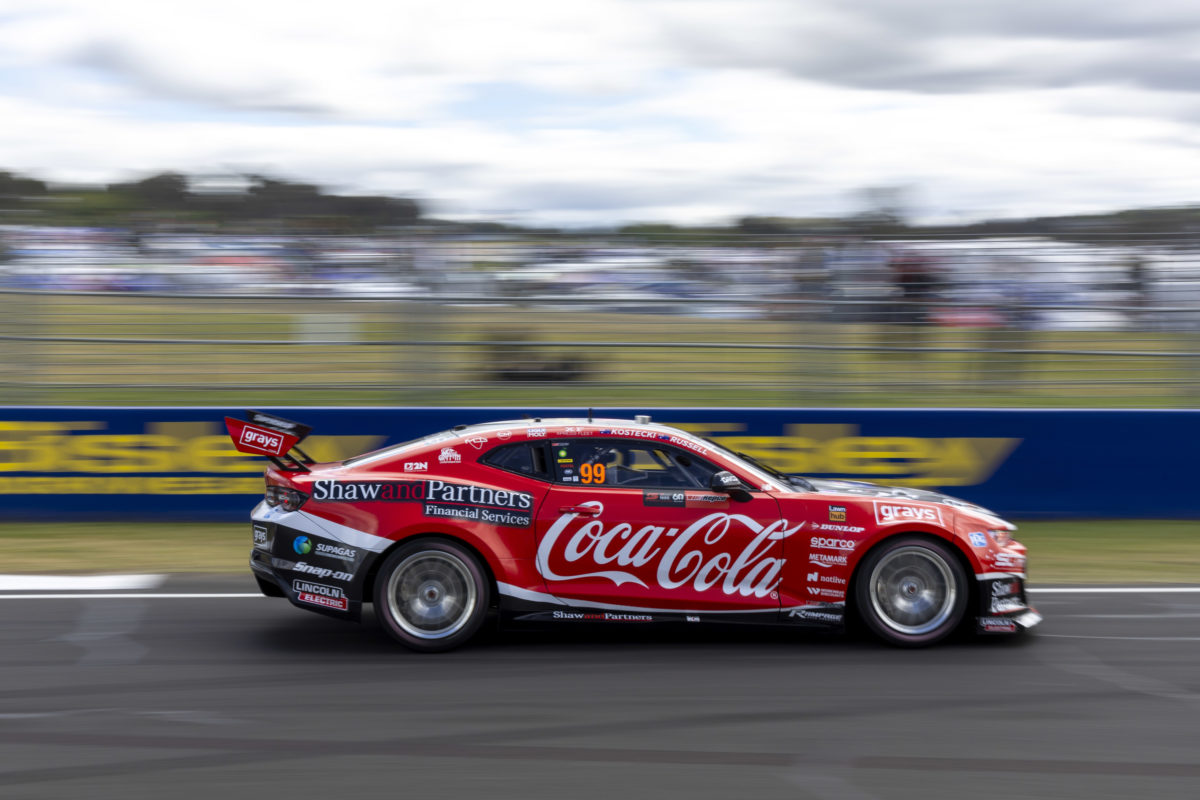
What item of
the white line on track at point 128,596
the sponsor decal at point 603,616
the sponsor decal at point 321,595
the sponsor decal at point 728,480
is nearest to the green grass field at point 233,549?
the white line on track at point 128,596

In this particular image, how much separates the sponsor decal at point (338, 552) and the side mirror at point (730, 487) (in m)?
1.94

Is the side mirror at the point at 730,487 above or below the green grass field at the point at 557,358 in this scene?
below

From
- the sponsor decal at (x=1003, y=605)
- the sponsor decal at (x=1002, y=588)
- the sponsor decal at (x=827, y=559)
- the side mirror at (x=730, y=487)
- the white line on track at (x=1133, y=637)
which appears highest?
the side mirror at (x=730, y=487)

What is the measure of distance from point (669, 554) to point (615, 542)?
0.29 meters

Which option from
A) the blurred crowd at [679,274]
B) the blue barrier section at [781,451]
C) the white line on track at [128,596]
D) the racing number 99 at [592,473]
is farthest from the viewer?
the blurred crowd at [679,274]

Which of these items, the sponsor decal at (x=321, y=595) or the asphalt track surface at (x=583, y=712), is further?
the sponsor decal at (x=321, y=595)

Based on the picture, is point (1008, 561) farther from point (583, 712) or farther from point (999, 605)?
point (583, 712)

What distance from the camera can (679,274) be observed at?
40.2ft

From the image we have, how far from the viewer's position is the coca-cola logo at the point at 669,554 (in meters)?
6.49

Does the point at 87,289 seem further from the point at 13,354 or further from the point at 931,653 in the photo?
the point at 931,653

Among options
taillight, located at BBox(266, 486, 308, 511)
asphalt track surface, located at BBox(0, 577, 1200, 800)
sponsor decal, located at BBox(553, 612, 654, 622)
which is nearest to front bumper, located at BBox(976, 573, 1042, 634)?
asphalt track surface, located at BBox(0, 577, 1200, 800)

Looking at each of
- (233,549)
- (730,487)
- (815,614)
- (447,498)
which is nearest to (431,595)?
(447,498)

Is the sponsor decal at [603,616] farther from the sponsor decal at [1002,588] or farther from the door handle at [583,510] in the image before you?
the sponsor decal at [1002,588]

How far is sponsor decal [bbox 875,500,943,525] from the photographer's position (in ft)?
21.6
